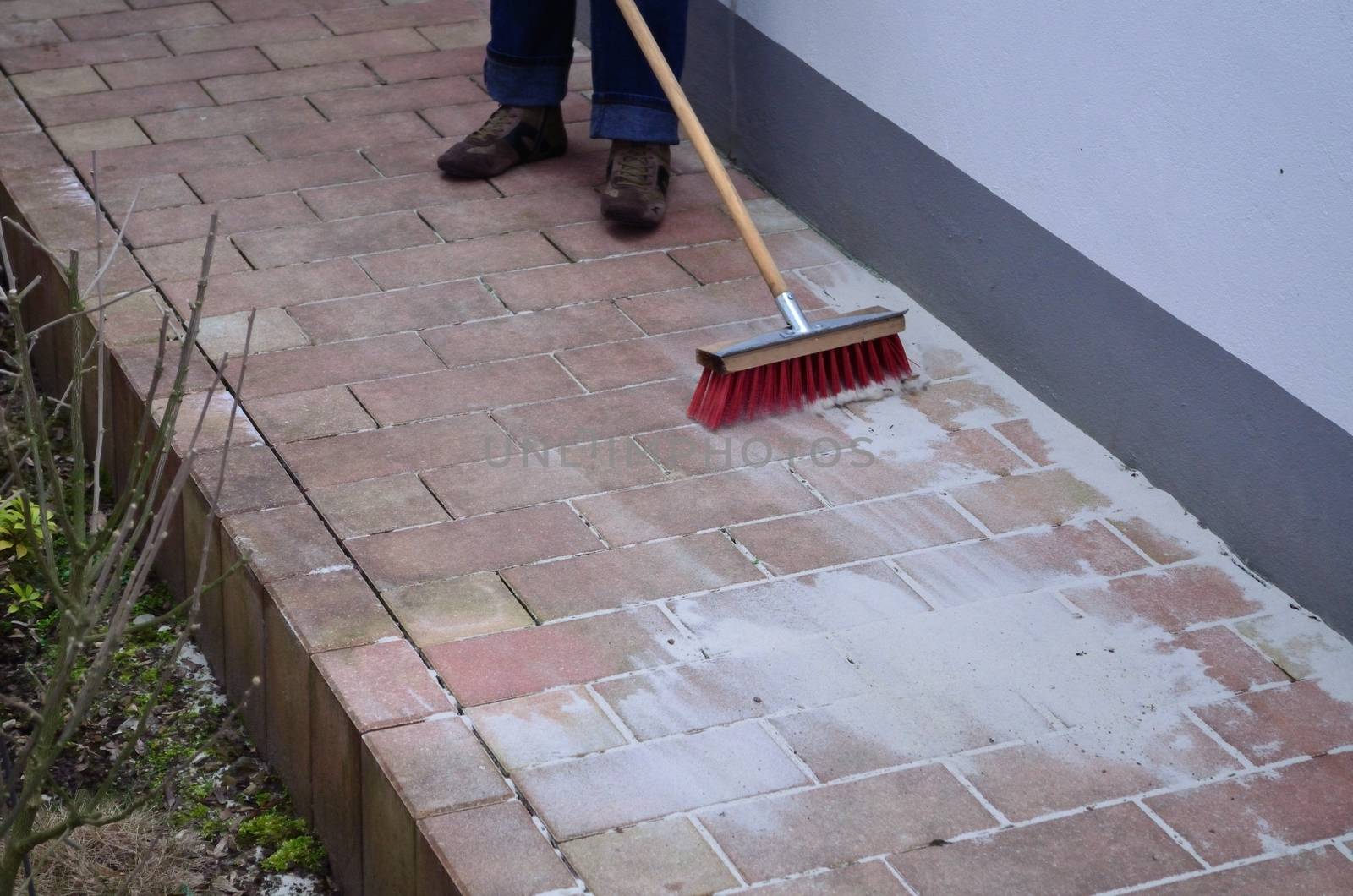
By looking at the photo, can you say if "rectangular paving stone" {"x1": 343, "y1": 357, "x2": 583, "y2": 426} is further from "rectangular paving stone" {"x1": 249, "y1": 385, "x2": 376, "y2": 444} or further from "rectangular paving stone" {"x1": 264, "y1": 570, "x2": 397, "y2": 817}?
"rectangular paving stone" {"x1": 264, "y1": 570, "x2": 397, "y2": 817}

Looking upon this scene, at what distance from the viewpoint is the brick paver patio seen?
224 centimetres

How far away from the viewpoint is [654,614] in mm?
2650

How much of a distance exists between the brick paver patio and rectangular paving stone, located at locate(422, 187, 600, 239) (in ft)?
0.05

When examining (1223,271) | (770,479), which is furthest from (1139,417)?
(770,479)

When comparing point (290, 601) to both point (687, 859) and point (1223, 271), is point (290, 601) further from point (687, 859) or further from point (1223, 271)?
point (1223, 271)

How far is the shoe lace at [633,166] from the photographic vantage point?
393cm

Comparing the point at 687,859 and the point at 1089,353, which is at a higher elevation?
the point at 1089,353

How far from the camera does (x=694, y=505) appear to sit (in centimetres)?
296

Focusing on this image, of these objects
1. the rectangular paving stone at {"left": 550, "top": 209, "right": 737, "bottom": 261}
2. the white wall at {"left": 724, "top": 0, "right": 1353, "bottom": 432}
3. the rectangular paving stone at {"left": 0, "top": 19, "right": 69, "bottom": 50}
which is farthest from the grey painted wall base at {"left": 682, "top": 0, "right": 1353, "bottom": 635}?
the rectangular paving stone at {"left": 0, "top": 19, "right": 69, "bottom": 50}

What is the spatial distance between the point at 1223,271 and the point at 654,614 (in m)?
1.21

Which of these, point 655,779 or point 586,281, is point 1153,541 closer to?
point 655,779

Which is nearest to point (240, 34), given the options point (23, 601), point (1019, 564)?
point (23, 601)

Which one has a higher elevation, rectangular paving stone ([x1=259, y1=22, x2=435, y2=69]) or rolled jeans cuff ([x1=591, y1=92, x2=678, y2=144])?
rolled jeans cuff ([x1=591, y1=92, x2=678, y2=144])

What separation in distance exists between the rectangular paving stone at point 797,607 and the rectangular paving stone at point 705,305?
3.18 ft
